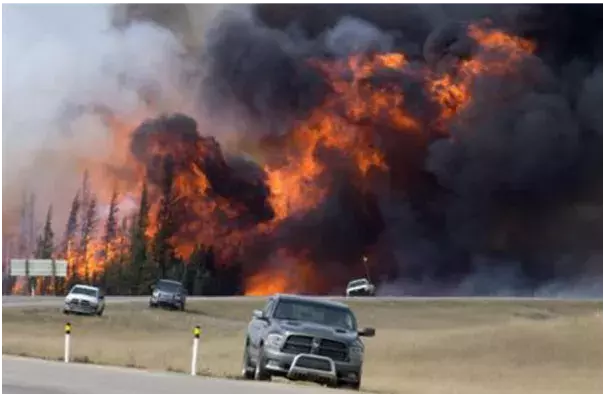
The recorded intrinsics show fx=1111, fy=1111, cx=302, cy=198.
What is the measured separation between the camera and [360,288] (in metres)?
77.8

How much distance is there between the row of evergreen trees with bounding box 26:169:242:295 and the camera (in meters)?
83.1

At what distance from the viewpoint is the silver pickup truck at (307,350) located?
822 inches

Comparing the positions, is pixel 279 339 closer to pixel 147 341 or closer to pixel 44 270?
pixel 147 341

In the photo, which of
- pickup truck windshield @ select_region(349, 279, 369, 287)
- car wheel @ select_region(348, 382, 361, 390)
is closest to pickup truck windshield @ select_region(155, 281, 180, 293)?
pickup truck windshield @ select_region(349, 279, 369, 287)

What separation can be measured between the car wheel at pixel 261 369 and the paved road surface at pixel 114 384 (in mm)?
738

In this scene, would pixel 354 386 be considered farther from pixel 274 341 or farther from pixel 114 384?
pixel 114 384

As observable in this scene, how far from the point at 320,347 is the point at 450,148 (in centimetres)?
6669

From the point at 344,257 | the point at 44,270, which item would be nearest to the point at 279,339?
the point at 44,270

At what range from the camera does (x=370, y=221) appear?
86000 millimetres

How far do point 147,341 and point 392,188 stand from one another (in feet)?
148

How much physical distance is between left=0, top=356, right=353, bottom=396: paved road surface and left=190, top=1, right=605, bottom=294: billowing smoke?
6211 cm

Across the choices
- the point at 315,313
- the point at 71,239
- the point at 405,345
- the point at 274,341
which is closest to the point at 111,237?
the point at 71,239

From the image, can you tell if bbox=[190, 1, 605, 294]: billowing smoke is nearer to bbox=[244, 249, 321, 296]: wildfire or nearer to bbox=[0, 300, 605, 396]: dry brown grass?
bbox=[244, 249, 321, 296]: wildfire

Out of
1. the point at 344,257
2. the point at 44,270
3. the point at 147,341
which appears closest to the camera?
the point at 147,341
